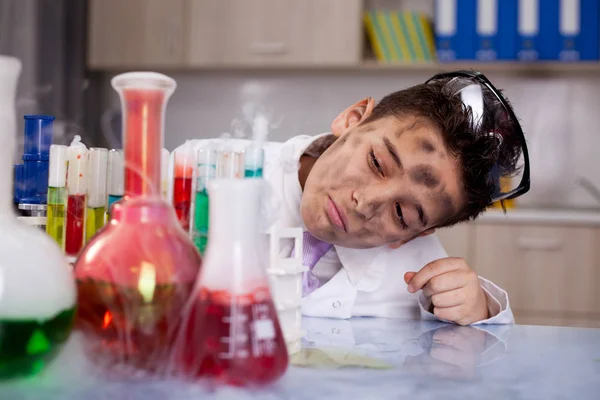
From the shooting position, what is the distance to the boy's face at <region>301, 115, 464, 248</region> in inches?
44.2

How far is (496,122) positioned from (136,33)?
242 centimetres

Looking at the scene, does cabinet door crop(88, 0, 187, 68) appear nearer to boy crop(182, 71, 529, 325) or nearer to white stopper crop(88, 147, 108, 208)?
boy crop(182, 71, 529, 325)

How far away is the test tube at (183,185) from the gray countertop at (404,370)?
0.18 metres

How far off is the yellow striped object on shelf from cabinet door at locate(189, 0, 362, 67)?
90 millimetres

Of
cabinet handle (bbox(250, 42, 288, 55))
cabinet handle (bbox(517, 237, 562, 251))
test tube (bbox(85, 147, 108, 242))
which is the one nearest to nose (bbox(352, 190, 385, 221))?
test tube (bbox(85, 147, 108, 242))

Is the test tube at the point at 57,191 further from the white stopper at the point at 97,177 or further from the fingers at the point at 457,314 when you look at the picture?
the fingers at the point at 457,314

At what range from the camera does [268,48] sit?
10.2 ft

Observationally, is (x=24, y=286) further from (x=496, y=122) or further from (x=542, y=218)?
(x=542, y=218)

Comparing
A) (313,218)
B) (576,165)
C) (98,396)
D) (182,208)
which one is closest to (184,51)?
(576,165)

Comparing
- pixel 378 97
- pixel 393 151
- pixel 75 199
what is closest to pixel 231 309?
pixel 75 199

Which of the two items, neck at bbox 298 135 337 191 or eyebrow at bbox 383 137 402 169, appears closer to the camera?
eyebrow at bbox 383 137 402 169

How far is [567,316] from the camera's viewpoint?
8.95ft

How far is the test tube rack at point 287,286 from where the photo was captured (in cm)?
68

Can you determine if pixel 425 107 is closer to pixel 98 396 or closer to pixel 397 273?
pixel 397 273
